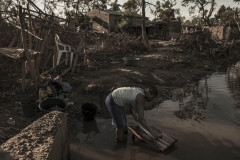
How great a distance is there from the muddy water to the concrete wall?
3.50 ft

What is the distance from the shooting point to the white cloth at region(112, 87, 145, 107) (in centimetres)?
374

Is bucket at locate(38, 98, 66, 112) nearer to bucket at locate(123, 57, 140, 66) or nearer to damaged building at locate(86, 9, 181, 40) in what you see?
bucket at locate(123, 57, 140, 66)

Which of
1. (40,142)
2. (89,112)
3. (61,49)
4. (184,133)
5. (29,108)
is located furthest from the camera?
(61,49)

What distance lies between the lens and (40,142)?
8.95 ft

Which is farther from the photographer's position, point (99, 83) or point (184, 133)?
point (99, 83)

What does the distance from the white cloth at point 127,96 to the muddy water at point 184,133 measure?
1.01 metres

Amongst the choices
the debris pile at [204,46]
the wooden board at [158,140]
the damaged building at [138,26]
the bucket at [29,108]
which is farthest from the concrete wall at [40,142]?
the damaged building at [138,26]

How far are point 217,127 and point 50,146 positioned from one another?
415 cm

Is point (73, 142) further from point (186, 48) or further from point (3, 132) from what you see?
point (186, 48)

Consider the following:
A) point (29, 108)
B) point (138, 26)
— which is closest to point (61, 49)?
point (29, 108)

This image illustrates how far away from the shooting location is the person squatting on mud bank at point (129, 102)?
364 cm

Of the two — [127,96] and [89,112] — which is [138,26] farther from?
[127,96]

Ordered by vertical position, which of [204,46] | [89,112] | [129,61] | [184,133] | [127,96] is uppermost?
[204,46]

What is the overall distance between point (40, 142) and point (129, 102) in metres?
1.70
